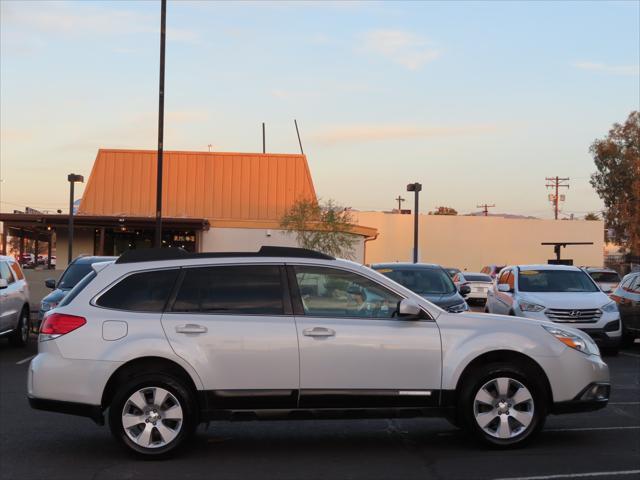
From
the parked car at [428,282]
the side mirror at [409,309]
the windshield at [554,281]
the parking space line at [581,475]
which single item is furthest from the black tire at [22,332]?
the parking space line at [581,475]

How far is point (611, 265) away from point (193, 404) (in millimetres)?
61749

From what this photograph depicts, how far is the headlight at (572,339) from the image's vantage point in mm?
7879

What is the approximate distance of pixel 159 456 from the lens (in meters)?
7.37

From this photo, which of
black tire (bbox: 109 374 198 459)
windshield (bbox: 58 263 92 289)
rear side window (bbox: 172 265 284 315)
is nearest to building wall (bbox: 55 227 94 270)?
windshield (bbox: 58 263 92 289)

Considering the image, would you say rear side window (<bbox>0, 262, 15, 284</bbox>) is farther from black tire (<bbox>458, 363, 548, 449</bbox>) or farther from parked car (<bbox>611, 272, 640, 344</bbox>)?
parked car (<bbox>611, 272, 640, 344</bbox>)

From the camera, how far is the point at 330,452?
7781 millimetres

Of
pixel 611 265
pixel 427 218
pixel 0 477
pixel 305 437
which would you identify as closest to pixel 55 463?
pixel 0 477

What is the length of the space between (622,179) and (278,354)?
64.1 metres

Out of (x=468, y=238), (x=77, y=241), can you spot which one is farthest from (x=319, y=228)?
(x=468, y=238)

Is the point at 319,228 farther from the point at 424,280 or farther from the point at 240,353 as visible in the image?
the point at 240,353

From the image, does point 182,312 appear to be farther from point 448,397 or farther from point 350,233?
point 350,233

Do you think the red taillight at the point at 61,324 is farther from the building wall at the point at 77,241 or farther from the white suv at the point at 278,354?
the building wall at the point at 77,241

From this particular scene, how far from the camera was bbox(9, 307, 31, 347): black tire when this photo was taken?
17.1m

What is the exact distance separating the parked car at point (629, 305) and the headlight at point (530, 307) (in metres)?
2.66
